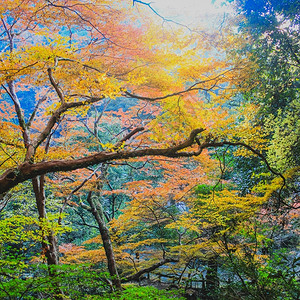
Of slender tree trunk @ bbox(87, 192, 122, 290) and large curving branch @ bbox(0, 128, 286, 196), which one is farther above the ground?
large curving branch @ bbox(0, 128, 286, 196)

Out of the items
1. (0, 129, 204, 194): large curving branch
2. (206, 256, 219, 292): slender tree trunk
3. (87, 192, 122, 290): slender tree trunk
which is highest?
(0, 129, 204, 194): large curving branch

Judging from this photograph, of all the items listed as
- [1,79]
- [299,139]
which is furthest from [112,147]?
[299,139]

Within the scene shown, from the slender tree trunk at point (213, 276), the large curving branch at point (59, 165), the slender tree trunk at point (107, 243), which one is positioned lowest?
the slender tree trunk at point (213, 276)

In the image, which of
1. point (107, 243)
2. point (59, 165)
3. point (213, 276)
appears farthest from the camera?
point (213, 276)

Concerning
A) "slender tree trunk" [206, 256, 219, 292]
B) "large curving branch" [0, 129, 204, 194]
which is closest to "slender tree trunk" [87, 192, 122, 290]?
"slender tree trunk" [206, 256, 219, 292]

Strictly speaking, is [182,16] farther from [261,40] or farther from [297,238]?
[297,238]

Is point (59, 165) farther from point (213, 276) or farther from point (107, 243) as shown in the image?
point (213, 276)

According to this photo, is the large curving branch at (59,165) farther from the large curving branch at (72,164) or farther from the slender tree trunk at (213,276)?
the slender tree trunk at (213,276)

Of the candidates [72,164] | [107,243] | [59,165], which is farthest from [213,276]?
[59,165]

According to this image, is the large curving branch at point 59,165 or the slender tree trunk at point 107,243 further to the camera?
the slender tree trunk at point 107,243

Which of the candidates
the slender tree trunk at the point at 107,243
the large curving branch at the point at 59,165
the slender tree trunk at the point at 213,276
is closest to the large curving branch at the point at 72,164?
the large curving branch at the point at 59,165

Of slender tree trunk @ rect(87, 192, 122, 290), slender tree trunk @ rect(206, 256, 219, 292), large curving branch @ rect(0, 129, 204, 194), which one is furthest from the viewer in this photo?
slender tree trunk @ rect(87, 192, 122, 290)

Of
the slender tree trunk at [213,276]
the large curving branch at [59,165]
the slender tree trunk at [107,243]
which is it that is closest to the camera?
the large curving branch at [59,165]

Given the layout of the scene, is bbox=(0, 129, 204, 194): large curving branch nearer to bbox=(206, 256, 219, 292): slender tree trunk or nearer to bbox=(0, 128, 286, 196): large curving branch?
bbox=(0, 128, 286, 196): large curving branch
